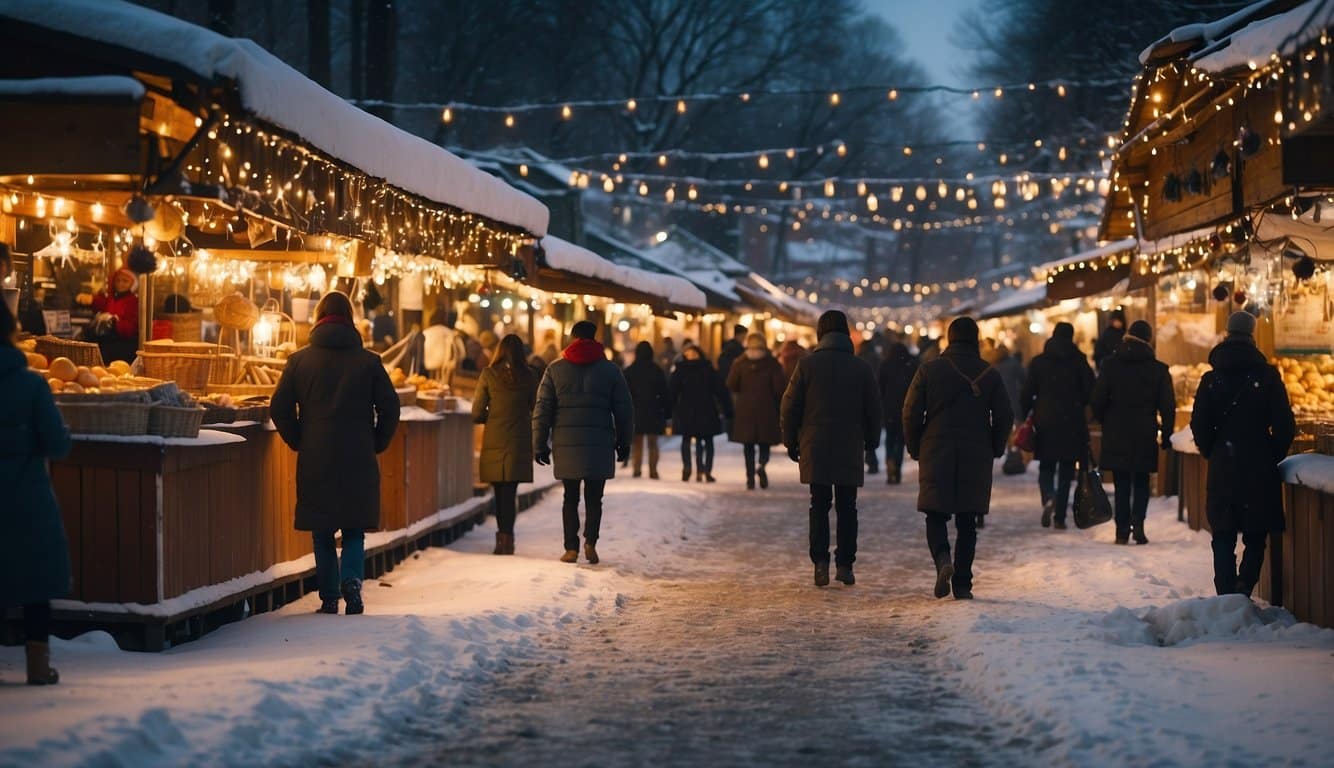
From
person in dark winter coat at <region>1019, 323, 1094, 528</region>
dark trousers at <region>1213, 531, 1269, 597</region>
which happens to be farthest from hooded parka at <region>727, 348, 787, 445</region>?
dark trousers at <region>1213, 531, 1269, 597</region>

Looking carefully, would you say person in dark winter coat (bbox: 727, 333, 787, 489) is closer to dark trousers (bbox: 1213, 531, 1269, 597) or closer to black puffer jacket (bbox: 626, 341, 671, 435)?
black puffer jacket (bbox: 626, 341, 671, 435)

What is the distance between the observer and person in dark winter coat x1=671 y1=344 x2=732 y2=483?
70.6 ft

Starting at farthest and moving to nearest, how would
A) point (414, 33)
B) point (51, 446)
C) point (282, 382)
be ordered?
point (414, 33) → point (282, 382) → point (51, 446)

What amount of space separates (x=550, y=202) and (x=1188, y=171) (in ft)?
82.7

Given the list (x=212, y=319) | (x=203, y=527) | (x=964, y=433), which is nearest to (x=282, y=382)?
(x=203, y=527)

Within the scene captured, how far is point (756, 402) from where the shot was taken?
20.8m

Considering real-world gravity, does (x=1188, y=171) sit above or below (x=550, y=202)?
below

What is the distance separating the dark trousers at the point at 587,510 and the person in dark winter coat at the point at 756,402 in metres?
7.77

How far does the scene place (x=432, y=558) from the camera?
13.3 metres

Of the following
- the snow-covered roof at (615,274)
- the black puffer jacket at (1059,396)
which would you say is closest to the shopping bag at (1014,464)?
the snow-covered roof at (615,274)

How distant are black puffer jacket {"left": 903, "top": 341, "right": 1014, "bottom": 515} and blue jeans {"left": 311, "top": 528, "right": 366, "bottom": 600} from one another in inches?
141

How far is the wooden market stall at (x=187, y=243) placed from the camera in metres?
8.68

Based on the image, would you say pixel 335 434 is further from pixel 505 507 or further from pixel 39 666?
pixel 505 507

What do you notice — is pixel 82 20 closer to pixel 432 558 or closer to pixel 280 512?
pixel 280 512
